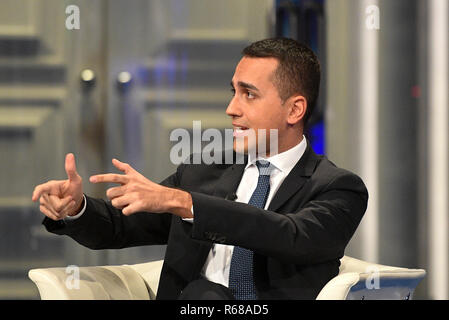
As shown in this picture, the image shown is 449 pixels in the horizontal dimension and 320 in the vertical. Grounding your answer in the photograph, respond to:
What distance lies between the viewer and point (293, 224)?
163 cm

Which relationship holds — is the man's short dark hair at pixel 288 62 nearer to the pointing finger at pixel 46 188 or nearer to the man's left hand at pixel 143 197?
the man's left hand at pixel 143 197

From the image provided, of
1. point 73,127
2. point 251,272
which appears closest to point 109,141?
point 73,127

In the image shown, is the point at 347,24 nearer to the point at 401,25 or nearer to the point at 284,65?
the point at 401,25

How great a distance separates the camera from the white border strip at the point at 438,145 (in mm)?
2781

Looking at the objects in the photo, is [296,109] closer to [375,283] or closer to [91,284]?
[375,283]

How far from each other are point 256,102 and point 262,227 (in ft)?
1.39

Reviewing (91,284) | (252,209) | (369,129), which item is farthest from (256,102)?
(369,129)

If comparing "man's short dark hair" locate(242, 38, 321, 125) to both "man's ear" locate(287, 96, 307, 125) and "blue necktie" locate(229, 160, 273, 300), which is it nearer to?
"man's ear" locate(287, 96, 307, 125)

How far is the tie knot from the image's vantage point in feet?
6.16

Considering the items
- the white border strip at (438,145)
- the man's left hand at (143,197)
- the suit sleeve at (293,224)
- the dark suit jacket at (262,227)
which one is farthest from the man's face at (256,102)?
the white border strip at (438,145)

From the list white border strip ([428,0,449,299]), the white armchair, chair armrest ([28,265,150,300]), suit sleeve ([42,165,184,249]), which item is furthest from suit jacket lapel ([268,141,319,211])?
white border strip ([428,0,449,299])

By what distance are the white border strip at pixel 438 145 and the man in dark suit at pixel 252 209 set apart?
1.00m
